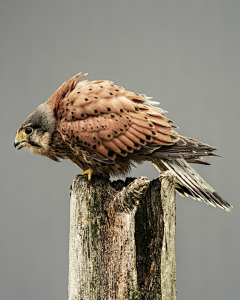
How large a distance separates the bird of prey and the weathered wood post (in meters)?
0.39

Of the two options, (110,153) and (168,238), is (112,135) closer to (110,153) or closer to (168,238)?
(110,153)

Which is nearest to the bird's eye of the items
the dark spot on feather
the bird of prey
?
the bird of prey

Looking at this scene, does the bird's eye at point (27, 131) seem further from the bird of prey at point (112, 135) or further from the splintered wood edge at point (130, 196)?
the splintered wood edge at point (130, 196)

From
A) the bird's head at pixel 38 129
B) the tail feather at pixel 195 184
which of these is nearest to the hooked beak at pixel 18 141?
the bird's head at pixel 38 129

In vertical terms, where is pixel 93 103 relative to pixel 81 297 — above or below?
above

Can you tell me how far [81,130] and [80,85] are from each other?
47 cm

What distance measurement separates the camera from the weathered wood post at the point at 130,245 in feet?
7.39

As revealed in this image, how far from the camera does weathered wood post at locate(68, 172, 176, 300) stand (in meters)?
2.25

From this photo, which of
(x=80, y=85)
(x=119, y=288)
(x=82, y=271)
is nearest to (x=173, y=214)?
(x=119, y=288)

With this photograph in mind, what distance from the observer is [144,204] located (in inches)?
90.7

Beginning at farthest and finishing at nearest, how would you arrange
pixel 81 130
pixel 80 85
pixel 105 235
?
pixel 80 85 → pixel 81 130 → pixel 105 235

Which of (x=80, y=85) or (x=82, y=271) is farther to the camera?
(x=80, y=85)

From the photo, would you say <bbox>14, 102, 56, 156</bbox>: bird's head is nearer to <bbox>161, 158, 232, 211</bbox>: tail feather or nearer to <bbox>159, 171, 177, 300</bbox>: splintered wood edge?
<bbox>161, 158, 232, 211</bbox>: tail feather

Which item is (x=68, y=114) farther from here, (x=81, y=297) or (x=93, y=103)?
(x=81, y=297)
